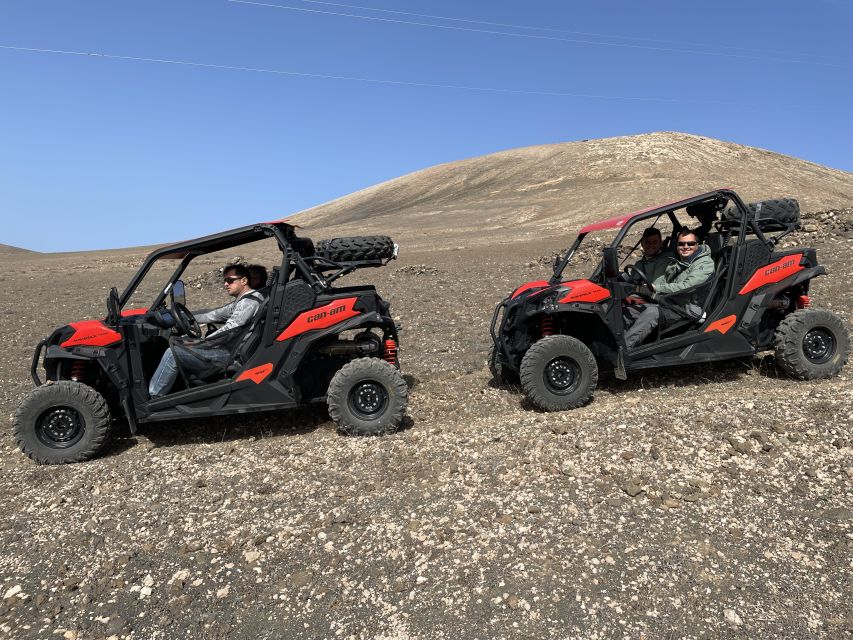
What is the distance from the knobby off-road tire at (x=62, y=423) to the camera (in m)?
5.22

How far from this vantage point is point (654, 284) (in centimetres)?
680

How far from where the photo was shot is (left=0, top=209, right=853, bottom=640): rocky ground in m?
3.19

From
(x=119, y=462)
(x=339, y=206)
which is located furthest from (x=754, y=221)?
(x=339, y=206)

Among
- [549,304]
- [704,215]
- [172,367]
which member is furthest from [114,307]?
[704,215]

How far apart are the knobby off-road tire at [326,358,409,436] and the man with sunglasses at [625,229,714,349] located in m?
2.53

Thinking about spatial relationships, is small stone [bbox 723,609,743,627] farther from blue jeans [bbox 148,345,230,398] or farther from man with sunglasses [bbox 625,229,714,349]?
blue jeans [bbox 148,345,230,398]

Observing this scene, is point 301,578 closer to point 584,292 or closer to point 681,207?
point 584,292

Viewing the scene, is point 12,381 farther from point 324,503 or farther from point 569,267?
point 569,267

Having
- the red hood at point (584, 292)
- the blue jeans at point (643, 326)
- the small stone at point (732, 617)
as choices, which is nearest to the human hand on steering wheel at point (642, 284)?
the blue jeans at point (643, 326)

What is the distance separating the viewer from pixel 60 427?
5344 millimetres

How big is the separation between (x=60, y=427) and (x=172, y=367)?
1114 mm

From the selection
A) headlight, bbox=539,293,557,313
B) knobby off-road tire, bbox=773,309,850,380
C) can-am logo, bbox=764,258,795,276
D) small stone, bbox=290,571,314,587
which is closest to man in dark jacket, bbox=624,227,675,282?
can-am logo, bbox=764,258,795,276

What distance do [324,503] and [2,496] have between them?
268 centimetres

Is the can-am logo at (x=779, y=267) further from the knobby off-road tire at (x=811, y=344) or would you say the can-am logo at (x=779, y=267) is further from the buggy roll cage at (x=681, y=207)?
the knobby off-road tire at (x=811, y=344)
